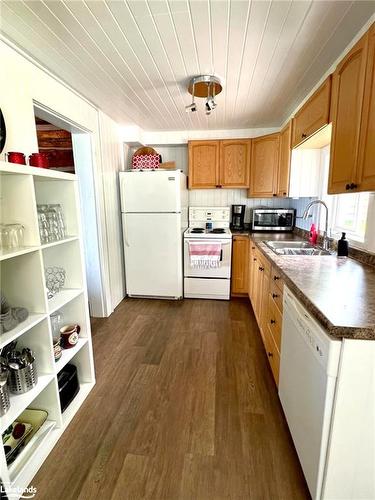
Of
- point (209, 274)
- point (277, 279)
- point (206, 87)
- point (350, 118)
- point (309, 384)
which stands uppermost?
point (206, 87)

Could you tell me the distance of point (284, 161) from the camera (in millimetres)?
2777

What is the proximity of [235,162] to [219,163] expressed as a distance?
0.22m

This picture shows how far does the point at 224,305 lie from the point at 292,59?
2506mm

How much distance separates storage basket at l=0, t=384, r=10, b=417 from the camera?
1.07 metres

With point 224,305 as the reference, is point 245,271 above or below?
above

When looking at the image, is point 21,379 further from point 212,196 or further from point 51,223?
point 212,196

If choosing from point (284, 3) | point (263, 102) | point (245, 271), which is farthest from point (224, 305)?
point (284, 3)

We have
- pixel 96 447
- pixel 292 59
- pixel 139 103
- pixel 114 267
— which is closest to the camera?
pixel 96 447

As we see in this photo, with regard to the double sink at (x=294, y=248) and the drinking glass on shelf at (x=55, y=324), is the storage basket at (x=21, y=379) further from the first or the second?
the double sink at (x=294, y=248)

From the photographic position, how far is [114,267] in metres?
3.05

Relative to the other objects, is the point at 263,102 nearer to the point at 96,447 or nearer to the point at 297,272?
the point at 297,272

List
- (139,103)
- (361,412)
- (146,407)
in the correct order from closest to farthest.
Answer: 1. (361,412)
2. (146,407)
3. (139,103)

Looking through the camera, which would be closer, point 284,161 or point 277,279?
point 277,279

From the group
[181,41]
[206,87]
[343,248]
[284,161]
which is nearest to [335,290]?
[343,248]
